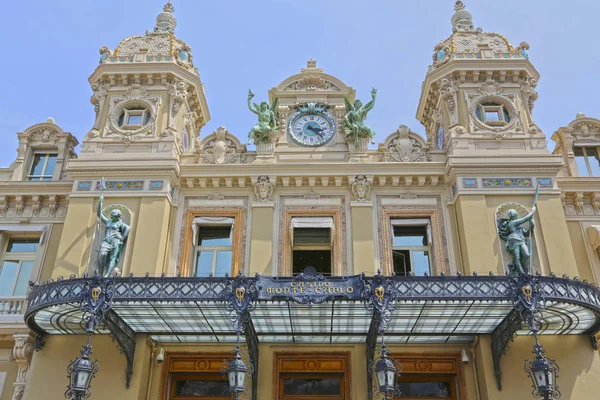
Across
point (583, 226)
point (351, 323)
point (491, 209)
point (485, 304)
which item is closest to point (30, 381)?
point (351, 323)

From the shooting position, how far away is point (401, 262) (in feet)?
60.1

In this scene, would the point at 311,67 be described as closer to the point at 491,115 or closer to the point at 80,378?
the point at 491,115

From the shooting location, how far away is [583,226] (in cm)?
1875

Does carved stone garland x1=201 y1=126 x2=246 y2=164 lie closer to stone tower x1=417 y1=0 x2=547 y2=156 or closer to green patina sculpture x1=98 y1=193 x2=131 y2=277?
green patina sculpture x1=98 y1=193 x2=131 y2=277

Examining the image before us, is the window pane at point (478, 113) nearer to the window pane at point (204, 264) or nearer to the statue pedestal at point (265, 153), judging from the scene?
the statue pedestal at point (265, 153)

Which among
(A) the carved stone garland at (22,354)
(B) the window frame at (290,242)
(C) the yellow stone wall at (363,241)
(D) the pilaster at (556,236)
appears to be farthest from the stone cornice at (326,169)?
(A) the carved stone garland at (22,354)

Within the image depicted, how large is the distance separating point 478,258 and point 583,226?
4.40 m

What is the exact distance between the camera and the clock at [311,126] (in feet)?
66.5

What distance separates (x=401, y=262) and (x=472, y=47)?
8847 mm

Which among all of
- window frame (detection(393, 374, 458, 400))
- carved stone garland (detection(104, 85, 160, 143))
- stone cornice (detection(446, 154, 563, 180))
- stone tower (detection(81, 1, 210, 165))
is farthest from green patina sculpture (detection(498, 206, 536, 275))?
carved stone garland (detection(104, 85, 160, 143))

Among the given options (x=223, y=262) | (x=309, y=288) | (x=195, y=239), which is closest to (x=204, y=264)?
(x=223, y=262)

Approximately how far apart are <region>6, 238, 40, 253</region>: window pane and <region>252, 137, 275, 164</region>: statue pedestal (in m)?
8.01

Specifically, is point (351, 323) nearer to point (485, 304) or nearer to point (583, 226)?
point (485, 304)

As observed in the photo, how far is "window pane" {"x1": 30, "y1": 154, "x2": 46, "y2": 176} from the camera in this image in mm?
20984
